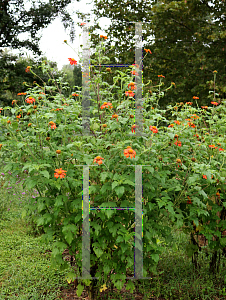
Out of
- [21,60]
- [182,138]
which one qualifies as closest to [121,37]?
[21,60]

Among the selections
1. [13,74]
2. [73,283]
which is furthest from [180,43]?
[73,283]

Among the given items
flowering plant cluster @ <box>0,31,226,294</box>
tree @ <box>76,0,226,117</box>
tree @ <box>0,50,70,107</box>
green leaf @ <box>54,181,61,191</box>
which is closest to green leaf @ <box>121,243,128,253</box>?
flowering plant cluster @ <box>0,31,226,294</box>

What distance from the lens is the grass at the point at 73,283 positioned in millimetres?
2754

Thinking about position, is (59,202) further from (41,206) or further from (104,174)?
(104,174)

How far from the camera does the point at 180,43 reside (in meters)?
9.37

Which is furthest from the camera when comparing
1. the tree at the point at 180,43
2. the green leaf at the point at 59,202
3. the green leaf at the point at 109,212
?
the tree at the point at 180,43

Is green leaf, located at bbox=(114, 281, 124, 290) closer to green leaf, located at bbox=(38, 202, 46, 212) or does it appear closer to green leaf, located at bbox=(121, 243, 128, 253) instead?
green leaf, located at bbox=(121, 243, 128, 253)

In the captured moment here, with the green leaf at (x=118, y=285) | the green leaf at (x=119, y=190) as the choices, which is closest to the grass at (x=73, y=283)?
the green leaf at (x=118, y=285)

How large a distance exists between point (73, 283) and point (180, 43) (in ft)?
28.1

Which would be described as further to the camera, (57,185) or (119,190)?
(57,185)

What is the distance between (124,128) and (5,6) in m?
12.1

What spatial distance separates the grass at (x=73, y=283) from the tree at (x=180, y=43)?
18.9ft

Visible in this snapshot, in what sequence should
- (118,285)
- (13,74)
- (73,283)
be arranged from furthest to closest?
(13,74), (73,283), (118,285)

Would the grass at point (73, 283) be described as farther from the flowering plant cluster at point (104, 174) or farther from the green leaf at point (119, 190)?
the green leaf at point (119, 190)
